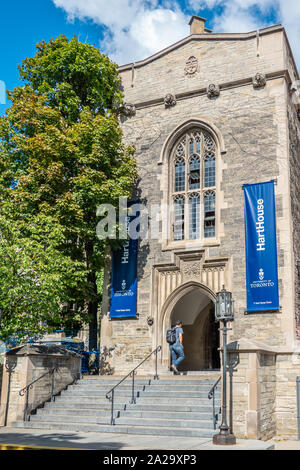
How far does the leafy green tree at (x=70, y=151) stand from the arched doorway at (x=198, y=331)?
394 cm

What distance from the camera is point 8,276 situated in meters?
15.7

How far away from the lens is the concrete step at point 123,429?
11.8m

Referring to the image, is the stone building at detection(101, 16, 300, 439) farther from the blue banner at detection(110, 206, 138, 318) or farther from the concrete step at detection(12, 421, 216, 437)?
the concrete step at detection(12, 421, 216, 437)

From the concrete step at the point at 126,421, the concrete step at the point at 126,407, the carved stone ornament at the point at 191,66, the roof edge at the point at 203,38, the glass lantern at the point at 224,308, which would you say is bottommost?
the concrete step at the point at 126,421

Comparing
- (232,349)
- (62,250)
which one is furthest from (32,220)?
(232,349)

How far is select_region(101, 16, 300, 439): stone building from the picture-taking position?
685 inches

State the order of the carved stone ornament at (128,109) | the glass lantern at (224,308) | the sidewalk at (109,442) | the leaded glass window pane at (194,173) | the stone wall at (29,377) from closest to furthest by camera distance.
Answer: the sidewalk at (109,442) → the glass lantern at (224,308) → the stone wall at (29,377) → the leaded glass window pane at (194,173) → the carved stone ornament at (128,109)

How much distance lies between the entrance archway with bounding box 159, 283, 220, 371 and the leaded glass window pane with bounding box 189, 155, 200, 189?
188 inches

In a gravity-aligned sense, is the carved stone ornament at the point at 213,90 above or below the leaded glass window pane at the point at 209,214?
above

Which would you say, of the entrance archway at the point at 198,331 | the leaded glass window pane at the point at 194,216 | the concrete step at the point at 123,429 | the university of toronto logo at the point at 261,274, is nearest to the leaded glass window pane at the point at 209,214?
the leaded glass window pane at the point at 194,216

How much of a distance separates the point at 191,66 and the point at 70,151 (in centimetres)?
610

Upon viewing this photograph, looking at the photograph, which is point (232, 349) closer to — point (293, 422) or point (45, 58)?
point (293, 422)

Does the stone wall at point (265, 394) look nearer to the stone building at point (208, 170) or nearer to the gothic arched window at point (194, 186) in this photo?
the stone building at point (208, 170)

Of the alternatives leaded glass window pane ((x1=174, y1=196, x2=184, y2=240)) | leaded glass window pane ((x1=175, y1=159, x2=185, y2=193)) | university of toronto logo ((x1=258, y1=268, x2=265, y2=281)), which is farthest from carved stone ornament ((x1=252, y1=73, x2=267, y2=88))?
university of toronto logo ((x1=258, y1=268, x2=265, y2=281))
